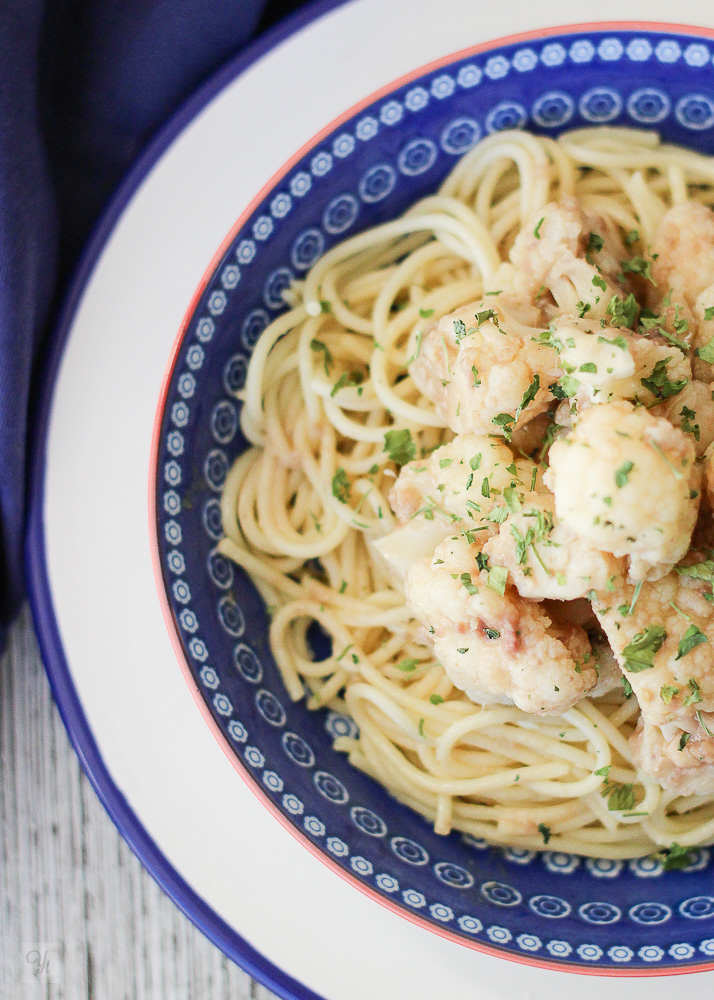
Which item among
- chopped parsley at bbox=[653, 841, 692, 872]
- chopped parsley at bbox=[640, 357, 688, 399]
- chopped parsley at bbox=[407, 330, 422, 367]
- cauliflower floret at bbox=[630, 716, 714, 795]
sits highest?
chopped parsley at bbox=[407, 330, 422, 367]

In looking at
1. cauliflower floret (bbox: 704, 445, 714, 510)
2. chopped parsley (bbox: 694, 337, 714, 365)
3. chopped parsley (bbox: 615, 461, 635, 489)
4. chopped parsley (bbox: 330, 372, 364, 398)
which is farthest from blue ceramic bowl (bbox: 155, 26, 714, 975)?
chopped parsley (bbox: 615, 461, 635, 489)

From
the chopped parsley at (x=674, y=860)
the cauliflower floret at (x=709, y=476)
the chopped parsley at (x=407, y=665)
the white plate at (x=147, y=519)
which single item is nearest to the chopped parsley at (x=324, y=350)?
the white plate at (x=147, y=519)

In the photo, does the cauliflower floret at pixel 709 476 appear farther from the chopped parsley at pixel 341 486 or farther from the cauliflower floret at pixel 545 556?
the chopped parsley at pixel 341 486

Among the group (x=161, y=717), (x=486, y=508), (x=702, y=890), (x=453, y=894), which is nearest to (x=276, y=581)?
(x=161, y=717)

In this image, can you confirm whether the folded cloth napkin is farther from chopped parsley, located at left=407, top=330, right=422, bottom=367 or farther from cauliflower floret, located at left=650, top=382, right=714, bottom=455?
cauliflower floret, located at left=650, top=382, right=714, bottom=455

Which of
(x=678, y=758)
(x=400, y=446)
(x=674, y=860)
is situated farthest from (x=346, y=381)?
(x=674, y=860)

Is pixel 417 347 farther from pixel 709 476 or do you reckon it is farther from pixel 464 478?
pixel 709 476
